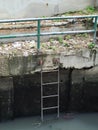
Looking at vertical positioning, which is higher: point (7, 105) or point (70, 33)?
point (70, 33)

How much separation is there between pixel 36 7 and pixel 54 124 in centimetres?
286

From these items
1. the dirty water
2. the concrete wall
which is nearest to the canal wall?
the dirty water

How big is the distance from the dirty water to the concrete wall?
99.8 inches

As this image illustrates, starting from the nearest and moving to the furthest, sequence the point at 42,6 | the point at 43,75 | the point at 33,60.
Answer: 1. the point at 33,60
2. the point at 43,75
3. the point at 42,6

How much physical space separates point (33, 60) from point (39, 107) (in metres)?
1.46

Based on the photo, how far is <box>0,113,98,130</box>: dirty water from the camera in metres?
8.69

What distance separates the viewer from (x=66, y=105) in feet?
30.4

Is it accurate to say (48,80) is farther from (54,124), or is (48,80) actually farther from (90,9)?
(90,9)

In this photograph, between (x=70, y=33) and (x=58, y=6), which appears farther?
(x=58, y=6)

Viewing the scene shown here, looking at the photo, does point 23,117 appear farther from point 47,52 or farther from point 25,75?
point 47,52

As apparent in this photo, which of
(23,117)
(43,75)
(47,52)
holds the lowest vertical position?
(23,117)

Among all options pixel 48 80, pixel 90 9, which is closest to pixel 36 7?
pixel 90 9

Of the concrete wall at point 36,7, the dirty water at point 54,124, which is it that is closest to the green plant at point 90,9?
the concrete wall at point 36,7

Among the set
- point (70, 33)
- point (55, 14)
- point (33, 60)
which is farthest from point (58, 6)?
point (33, 60)
